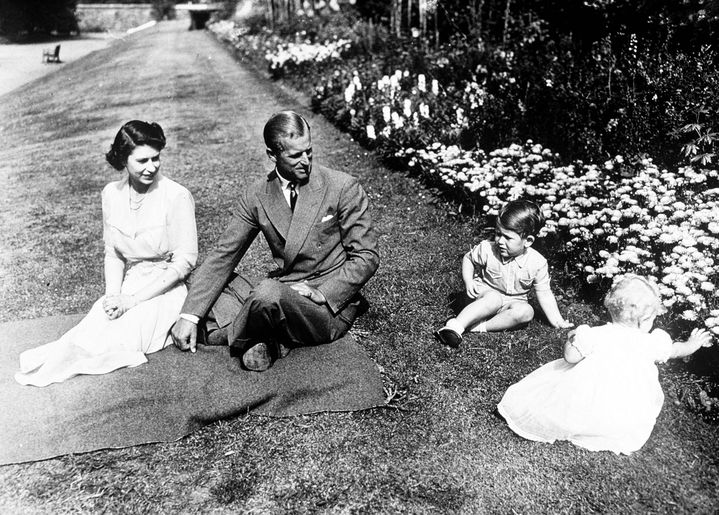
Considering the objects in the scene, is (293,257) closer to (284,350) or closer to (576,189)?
(284,350)

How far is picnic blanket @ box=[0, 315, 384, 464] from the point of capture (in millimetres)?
3289

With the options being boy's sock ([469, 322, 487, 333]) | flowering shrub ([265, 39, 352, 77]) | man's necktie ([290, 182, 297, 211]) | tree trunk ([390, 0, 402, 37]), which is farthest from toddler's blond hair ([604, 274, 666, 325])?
flowering shrub ([265, 39, 352, 77])

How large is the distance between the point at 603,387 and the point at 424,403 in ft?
3.41

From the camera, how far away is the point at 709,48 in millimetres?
6215

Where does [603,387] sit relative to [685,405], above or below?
above

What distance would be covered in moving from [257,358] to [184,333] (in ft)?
1.67

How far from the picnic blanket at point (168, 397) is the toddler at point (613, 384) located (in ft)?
3.42

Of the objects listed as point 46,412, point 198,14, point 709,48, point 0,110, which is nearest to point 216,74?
point 0,110

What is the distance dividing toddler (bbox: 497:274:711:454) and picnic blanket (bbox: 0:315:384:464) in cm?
104

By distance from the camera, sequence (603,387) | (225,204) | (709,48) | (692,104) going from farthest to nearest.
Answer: (225,204)
(709,48)
(692,104)
(603,387)

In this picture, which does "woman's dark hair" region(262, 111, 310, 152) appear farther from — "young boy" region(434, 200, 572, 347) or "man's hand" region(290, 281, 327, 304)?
"young boy" region(434, 200, 572, 347)

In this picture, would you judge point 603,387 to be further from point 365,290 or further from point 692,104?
point 692,104

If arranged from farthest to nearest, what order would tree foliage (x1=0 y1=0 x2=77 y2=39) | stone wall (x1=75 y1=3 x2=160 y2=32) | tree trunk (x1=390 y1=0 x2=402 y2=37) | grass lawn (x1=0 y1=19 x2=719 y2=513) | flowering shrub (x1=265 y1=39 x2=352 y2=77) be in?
stone wall (x1=75 y1=3 x2=160 y2=32) < tree foliage (x1=0 y1=0 x2=77 y2=39) < flowering shrub (x1=265 y1=39 x2=352 y2=77) < tree trunk (x1=390 y1=0 x2=402 y2=37) < grass lawn (x1=0 y1=19 x2=719 y2=513)

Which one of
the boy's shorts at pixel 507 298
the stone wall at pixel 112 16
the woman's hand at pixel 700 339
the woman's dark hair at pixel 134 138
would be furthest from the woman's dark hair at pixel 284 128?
the stone wall at pixel 112 16
